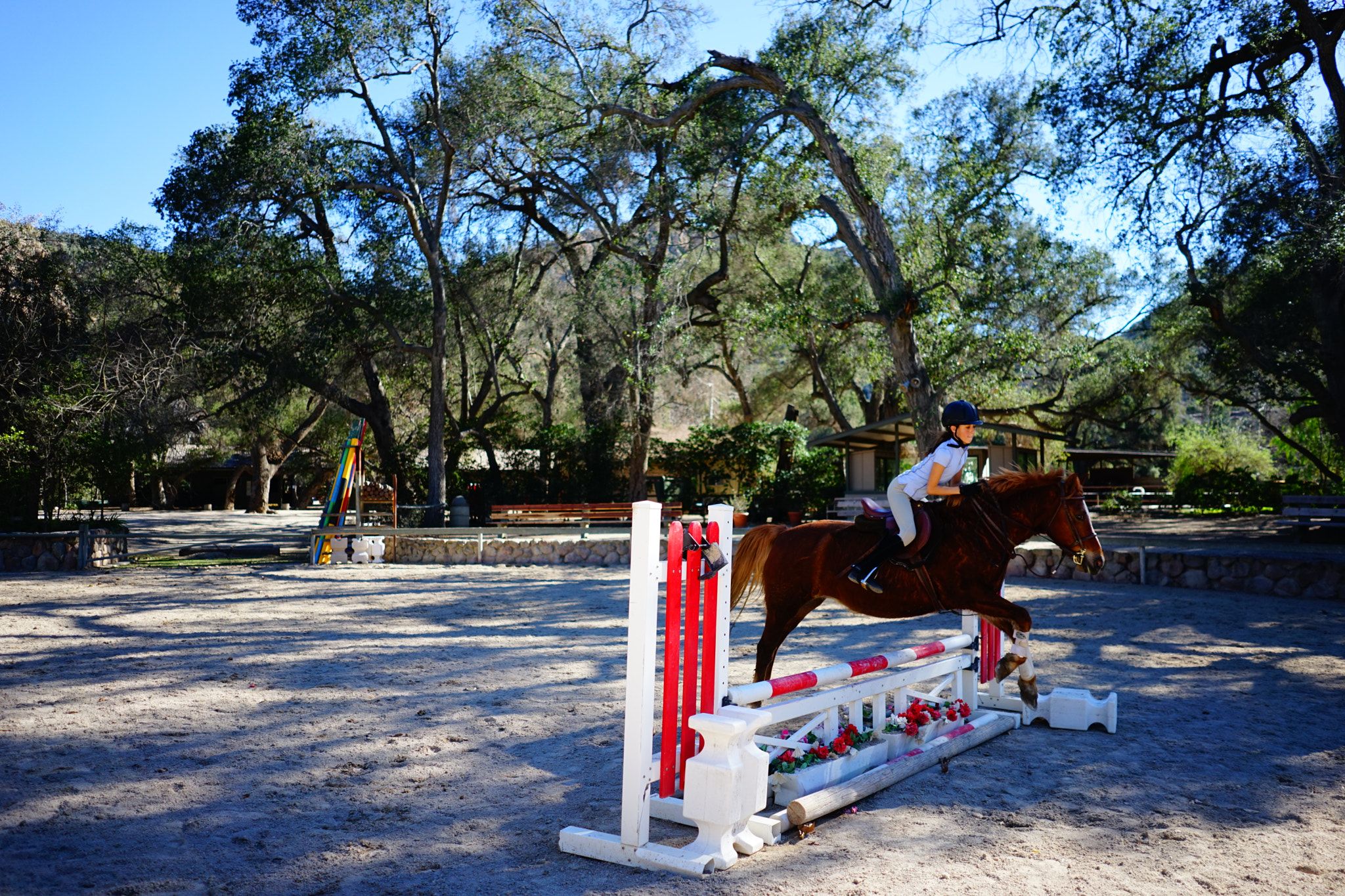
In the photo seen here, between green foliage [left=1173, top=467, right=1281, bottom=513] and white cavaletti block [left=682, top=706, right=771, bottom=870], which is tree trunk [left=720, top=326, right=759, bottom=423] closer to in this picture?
green foliage [left=1173, top=467, right=1281, bottom=513]

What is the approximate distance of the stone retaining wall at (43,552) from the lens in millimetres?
14391

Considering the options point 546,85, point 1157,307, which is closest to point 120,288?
point 546,85

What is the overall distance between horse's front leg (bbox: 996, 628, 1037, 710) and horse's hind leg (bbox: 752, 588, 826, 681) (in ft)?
3.83

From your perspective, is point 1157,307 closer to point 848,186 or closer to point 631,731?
point 848,186

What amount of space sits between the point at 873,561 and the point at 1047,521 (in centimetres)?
126

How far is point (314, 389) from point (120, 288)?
16.1 ft

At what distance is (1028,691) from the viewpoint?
543 cm

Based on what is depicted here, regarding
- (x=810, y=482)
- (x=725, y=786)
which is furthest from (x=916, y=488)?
(x=810, y=482)

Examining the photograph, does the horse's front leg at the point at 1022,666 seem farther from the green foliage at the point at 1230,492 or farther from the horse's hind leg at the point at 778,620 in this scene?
the green foliage at the point at 1230,492

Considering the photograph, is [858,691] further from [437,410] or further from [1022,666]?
[437,410]

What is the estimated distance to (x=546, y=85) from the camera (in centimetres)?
2030

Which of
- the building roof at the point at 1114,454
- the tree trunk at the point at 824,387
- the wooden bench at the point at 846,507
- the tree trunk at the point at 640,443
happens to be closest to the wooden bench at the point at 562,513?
the tree trunk at the point at 640,443

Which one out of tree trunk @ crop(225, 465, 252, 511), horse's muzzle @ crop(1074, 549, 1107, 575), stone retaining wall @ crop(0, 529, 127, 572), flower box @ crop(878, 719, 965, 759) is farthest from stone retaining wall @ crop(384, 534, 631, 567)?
tree trunk @ crop(225, 465, 252, 511)

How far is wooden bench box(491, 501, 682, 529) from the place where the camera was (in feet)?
72.2
